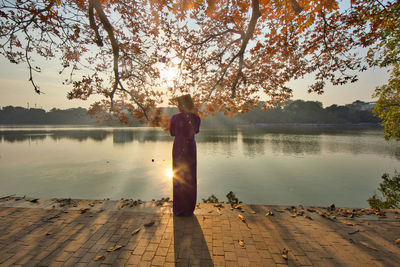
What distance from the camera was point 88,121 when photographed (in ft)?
398

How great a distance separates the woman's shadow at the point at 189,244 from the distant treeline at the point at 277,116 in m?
71.2

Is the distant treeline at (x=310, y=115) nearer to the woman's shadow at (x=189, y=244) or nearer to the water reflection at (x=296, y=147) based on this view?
the water reflection at (x=296, y=147)

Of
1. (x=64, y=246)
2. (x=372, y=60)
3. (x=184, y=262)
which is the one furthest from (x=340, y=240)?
(x=372, y=60)

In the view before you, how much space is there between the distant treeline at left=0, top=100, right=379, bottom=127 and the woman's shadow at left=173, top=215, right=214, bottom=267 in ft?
234

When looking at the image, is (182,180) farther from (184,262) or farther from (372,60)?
(372,60)

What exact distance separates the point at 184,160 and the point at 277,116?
96.1 m

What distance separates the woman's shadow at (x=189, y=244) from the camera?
8.90ft

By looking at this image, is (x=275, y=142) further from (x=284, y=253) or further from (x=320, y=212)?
(x=284, y=253)

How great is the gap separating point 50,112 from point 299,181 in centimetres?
13255

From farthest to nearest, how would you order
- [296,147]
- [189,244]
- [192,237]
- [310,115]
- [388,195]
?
[310,115], [296,147], [388,195], [192,237], [189,244]

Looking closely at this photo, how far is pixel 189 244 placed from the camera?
121 inches

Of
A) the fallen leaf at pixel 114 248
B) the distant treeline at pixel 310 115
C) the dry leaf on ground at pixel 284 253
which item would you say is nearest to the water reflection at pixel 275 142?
the dry leaf on ground at pixel 284 253

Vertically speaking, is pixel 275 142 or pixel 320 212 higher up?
pixel 320 212

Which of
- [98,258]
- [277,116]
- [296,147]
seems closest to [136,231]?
[98,258]
